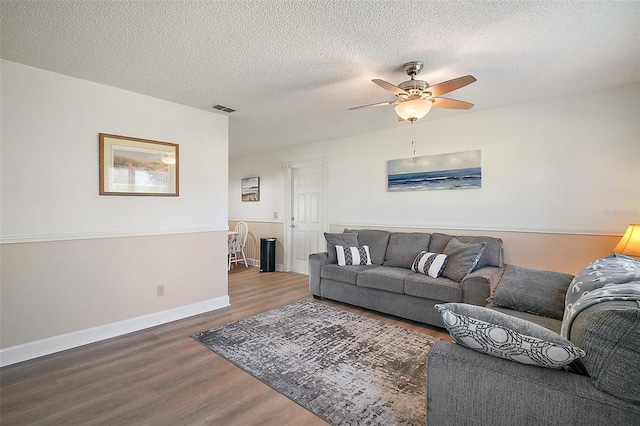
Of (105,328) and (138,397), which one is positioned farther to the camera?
(105,328)

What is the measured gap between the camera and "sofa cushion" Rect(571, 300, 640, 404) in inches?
38.2

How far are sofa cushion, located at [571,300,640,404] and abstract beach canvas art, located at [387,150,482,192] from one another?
296 cm

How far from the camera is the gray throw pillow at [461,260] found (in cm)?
314

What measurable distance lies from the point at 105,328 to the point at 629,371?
3.69 m

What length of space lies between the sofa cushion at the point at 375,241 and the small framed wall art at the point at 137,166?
2567 mm

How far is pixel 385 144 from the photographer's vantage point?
4578 mm

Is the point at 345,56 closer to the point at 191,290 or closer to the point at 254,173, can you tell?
the point at 191,290

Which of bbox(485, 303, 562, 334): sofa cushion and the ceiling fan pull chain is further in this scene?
the ceiling fan pull chain

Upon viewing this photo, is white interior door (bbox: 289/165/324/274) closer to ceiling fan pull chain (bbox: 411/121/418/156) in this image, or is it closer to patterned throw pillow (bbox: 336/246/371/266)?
patterned throw pillow (bbox: 336/246/371/266)

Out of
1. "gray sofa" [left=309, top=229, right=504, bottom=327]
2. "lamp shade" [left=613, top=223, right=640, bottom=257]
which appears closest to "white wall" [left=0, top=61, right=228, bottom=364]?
"gray sofa" [left=309, top=229, right=504, bottom=327]

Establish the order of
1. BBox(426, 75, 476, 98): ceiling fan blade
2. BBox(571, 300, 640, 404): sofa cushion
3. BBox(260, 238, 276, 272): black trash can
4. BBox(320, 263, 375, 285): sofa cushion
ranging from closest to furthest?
BBox(571, 300, 640, 404): sofa cushion
BBox(426, 75, 476, 98): ceiling fan blade
BBox(320, 263, 375, 285): sofa cushion
BBox(260, 238, 276, 272): black trash can

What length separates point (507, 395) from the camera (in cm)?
115

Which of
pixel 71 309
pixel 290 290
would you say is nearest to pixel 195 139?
pixel 71 309

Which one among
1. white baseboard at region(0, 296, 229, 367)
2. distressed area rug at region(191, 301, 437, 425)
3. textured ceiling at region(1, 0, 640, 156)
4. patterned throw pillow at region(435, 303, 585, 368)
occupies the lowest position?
distressed area rug at region(191, 301, 437, 425)
